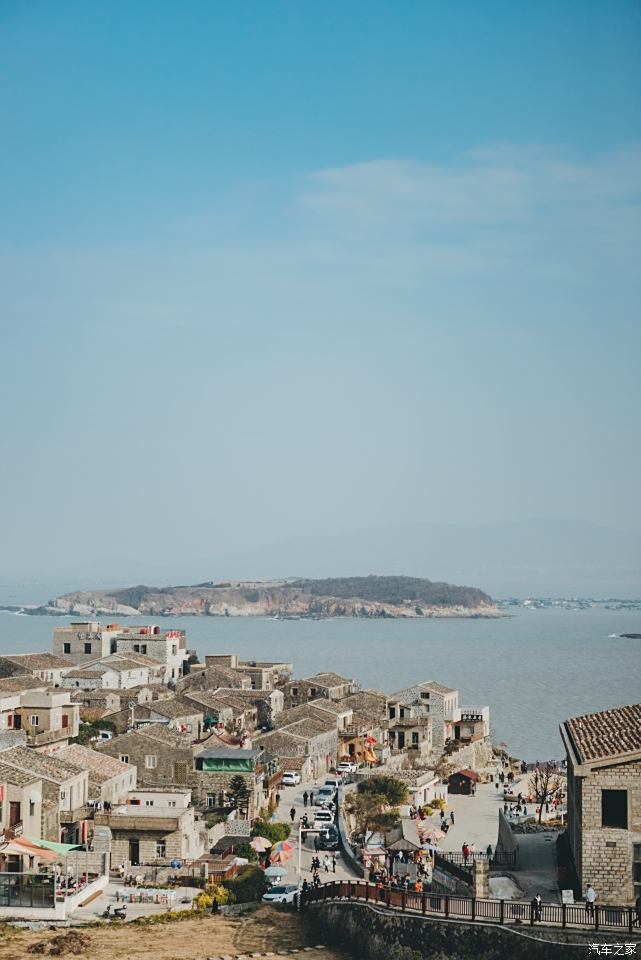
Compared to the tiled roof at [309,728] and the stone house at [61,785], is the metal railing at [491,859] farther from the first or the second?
the tiled roof at [309,728]

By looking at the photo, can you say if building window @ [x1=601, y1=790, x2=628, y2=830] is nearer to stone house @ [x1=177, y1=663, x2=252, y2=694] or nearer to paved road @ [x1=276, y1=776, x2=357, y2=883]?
paved road @ [x1=276, y1=776, x2=357, y2=883]

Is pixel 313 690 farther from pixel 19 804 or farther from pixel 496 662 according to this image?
pixel 496 662

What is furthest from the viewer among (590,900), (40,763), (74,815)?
(40,763)

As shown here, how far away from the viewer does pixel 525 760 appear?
6044 cm

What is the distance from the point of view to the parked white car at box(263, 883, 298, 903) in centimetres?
2731

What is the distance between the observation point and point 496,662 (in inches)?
4892

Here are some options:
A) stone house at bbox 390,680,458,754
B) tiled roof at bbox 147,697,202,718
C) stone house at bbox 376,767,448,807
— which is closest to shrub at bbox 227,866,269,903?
stone house at bbox 376,767,448,807

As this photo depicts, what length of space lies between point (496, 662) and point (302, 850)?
92.8 metres

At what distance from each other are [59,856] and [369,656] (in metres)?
106

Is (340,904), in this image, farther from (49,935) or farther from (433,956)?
(49,935)

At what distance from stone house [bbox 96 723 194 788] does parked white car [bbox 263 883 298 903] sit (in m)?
12.5

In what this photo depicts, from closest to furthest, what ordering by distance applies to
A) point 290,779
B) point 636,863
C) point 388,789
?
point 636,863 < point 388,789 < point 290,779

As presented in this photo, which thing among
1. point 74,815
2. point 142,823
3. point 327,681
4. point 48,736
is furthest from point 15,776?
point 327,681

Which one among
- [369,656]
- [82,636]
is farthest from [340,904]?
[369,656]
